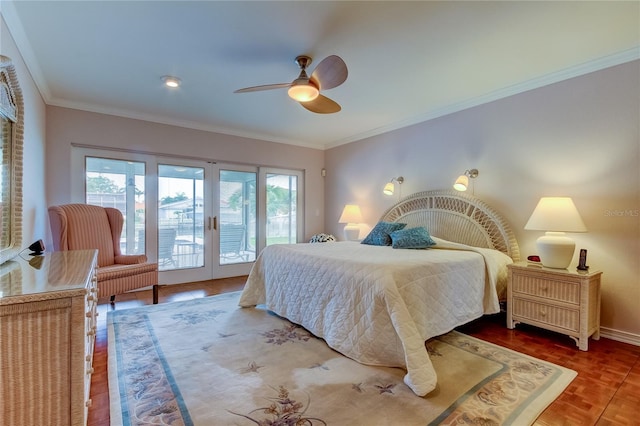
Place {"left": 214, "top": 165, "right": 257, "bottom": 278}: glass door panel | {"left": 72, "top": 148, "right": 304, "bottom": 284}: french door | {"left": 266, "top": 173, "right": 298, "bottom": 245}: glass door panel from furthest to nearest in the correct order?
{"left": 266, "top": 173, "right": 298, "bottom": 245}: glass door panel → {"left": 214, "top": 165, "right": 257, "bottom": 278}: glass door panel → {"left": 72, "top": 148, "right": 304, "bottom": 284}: french door

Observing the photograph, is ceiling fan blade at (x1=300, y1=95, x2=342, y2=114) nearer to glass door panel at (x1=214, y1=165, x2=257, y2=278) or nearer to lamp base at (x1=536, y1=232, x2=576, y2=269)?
lamp base at (x1=536, y1=232, x2=576, y2=269)

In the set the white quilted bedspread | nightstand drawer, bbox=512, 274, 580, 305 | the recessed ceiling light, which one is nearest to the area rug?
the white quilted bedspread

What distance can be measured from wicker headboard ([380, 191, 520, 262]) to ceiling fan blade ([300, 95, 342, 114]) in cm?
187

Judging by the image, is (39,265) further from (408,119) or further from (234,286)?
(408,119)

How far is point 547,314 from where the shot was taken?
8.66ft

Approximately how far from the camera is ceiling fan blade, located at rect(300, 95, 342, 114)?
9.07 feet

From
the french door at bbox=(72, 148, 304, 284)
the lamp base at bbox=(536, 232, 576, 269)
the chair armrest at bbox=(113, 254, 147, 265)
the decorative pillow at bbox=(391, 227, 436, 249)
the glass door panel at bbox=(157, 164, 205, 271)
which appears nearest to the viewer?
the lamp base at bbox=(536, 232, 576, 269)

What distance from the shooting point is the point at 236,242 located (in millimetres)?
5191

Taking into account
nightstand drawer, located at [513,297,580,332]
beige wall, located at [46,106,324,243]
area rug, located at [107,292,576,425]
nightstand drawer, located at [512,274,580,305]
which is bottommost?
area rug, located at [107,292,576,425]

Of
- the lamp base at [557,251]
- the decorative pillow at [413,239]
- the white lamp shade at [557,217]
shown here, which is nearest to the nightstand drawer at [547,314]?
the lamp base at [557,251]

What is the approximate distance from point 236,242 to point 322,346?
10.4 ft

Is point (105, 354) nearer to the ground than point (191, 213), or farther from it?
nearer to the ground

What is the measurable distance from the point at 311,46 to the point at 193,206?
3.23 metres

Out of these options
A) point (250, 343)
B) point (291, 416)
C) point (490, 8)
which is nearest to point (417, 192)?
point (490, 8)
